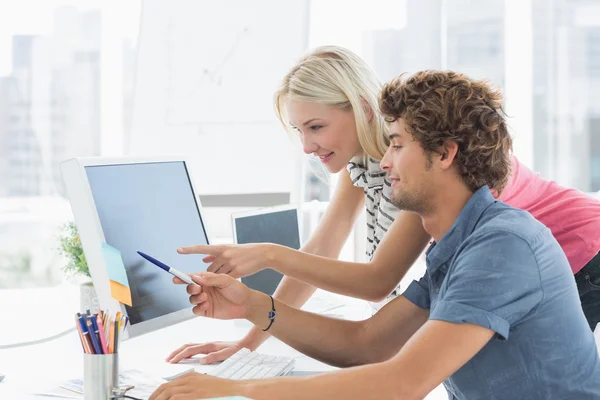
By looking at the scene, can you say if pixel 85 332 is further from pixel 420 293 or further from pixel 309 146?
pixel 309 146

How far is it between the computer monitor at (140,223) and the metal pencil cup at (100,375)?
0.15 meters

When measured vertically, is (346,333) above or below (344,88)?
below

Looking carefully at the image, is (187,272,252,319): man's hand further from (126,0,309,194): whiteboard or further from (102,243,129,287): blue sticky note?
(126,0,309,194): whiteboard

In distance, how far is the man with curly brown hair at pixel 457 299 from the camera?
3.45 ft

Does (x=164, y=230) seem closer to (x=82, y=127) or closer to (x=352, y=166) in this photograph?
(x=352, y=166)

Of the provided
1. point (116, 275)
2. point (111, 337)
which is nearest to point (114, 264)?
point (116, 275)

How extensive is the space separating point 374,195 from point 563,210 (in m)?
0.42

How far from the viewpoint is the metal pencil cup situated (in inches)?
41.7

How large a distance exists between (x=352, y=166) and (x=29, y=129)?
175 centimetres

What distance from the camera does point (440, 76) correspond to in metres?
1.30

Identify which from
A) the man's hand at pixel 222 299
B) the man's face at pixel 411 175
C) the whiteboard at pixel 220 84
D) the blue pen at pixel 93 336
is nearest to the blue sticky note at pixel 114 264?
the blue pen at pixel 93 336

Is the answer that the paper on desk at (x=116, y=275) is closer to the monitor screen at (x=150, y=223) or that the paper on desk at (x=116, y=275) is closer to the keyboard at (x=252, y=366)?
the monitor screen at (x=150, y=223)

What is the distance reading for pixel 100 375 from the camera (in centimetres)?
106

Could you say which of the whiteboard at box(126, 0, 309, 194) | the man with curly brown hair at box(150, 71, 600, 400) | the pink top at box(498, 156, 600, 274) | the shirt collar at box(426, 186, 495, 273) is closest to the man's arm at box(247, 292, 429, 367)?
the man with curly brown hair at box(150, 71, 600, 400)
